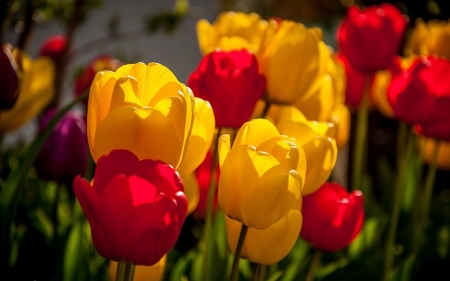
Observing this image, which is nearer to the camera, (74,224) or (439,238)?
(74,224)

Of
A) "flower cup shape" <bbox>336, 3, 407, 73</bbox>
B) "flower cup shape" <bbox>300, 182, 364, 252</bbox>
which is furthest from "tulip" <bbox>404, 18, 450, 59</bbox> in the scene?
"flower cup shape" <bbox>300, 182, 364, 252</bbox>

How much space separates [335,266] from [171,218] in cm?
36

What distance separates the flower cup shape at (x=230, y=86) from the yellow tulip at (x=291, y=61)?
0.04 metres

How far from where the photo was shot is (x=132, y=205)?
270 mm

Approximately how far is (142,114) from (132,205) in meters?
0.04

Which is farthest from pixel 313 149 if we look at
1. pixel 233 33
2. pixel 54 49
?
pixel 54 49

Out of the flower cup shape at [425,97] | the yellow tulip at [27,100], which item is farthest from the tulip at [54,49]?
the flower cup shape at [425,97]

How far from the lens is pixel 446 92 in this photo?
0.54 metres

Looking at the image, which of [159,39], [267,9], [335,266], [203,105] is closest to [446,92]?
[335,266]

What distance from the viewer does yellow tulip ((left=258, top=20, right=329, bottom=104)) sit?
458 mm

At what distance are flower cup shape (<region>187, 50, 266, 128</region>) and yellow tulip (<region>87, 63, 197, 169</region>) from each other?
4.3 inches

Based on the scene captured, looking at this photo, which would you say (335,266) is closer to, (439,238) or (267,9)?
(439,238)

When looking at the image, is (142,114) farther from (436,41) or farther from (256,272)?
(436,41)

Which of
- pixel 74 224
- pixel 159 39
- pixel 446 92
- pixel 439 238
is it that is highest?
pixel 446 92
